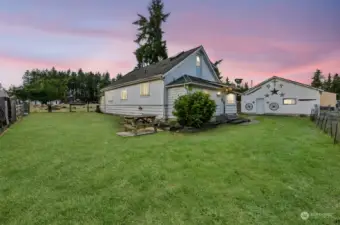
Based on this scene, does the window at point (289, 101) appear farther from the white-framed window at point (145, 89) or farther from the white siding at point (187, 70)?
the white-framed window at point (145, 89)

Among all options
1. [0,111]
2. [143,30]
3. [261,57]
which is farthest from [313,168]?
[143,30]

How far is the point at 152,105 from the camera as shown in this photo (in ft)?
47.6

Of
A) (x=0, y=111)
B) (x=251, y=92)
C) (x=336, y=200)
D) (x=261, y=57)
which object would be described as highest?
(x=261, y=57)

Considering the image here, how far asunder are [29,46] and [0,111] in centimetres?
984

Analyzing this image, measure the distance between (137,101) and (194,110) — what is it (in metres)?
7.16

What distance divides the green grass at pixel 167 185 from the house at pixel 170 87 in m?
7.58

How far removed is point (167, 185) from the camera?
3654 mm

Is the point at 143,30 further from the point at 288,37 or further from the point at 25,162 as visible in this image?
the point at 25,162

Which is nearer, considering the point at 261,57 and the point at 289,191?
the point at 289,191

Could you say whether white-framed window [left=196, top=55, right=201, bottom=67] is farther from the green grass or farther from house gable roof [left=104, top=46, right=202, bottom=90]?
the green grass

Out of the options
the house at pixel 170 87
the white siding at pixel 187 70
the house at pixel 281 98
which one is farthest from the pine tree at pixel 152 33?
the house at pixel 281 98

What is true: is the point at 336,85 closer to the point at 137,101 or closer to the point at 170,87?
the point at 170,87

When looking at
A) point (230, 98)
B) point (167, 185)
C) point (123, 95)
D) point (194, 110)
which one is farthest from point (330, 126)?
point (123, 95)

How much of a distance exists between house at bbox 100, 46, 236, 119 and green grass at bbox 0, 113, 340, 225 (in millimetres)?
7580
